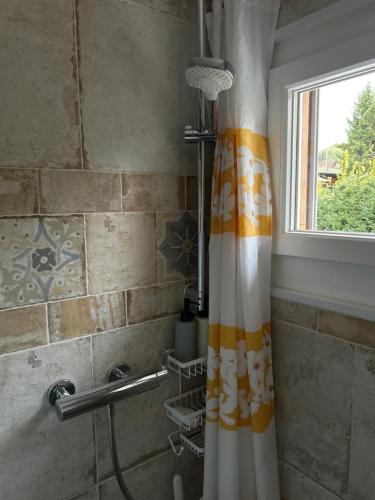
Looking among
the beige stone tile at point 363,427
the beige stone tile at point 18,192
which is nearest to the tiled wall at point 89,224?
the beige stone tile at point 18,192

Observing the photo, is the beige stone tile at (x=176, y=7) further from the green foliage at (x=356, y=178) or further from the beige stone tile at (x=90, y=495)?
the beige stone tile at (x=90, y=495)

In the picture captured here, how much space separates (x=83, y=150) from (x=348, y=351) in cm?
95

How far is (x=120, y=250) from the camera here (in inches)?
43.4

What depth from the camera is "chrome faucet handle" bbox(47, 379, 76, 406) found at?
39.2 inches

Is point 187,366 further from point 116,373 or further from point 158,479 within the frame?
point 158,479

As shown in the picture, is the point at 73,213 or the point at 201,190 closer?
the point at 73,213

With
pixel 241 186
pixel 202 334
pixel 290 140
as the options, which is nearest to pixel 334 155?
pixel 290 140

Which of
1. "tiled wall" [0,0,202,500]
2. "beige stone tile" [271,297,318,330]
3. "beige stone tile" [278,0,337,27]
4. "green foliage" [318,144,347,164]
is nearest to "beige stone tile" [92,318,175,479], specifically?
"tiled wall" [0,0,202,500]

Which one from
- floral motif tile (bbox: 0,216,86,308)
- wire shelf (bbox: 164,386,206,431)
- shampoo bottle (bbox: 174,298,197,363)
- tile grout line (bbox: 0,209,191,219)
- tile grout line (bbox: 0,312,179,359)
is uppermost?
tile grout line (bbox: 0,209,191,219)

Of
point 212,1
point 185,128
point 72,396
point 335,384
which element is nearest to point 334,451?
point 335,384

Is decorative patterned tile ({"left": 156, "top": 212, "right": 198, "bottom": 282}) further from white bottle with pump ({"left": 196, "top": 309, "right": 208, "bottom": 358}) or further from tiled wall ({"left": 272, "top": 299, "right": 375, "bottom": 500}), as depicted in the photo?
tiled wall ({"left": 272, "top": 299, "right": 375, "bottom": 500})

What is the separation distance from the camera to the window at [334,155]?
0.97 metres

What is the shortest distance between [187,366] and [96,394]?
1.01ft

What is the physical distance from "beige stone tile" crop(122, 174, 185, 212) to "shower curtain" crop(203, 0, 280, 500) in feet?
0.58
